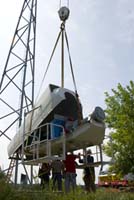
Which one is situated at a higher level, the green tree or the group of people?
the green tree

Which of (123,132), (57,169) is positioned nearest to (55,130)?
(57,169)

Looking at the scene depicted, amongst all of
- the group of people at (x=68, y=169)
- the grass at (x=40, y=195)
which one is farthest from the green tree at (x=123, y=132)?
the grass at (x=40, y=195)

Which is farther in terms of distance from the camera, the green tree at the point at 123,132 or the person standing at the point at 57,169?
the green tree at the point at 123,132

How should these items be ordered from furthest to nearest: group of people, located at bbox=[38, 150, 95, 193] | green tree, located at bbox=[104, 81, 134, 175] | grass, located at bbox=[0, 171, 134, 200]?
green tree, located at bbox=[104, 81, 134, 175]
group of people, located at bbox=[38, 150, 95, 193]
grass, located at bbox=[0, 171, 134, 200]

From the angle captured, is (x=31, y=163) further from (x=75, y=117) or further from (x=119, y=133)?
(x=119, y=133)

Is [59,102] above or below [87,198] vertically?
above

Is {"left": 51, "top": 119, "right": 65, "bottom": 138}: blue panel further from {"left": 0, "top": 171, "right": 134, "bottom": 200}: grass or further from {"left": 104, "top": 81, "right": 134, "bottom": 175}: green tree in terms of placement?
{"left": 104, "top": 81, "right": 134, "bottom": 175}: green tree

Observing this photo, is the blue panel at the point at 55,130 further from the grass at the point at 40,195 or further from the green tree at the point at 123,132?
the green tree at the point at 123,132

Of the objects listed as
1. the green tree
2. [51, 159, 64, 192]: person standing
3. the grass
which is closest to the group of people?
[51, 159, 64, 192]: person standing

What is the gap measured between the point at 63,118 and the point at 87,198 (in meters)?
4.47

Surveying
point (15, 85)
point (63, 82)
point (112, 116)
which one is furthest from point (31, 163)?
point (112, 116)

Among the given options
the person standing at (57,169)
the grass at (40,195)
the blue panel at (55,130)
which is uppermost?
the blue panel at (55,130)

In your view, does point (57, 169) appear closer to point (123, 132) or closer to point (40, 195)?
point (40, 195)

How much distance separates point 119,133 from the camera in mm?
21609
